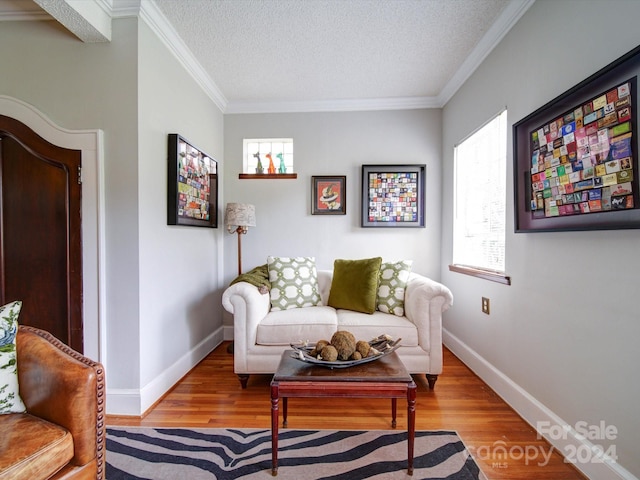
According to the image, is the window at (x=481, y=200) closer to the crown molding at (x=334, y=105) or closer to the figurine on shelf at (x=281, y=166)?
the crown molding at (x=334, y=105)

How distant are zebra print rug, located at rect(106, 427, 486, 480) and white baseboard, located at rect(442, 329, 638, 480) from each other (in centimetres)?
48

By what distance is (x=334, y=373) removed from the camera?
1.42 meters

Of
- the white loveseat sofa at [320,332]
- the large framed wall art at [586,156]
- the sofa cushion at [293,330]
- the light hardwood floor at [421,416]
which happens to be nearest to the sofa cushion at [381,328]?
the white loveseat sofa at [320,332]

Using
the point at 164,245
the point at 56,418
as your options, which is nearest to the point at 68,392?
the point at 56,418

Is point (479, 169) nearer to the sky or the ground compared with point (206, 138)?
nearer to the ground

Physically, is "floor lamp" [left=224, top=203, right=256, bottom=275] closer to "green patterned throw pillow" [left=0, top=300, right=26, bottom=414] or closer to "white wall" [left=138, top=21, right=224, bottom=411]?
"white wall" [left=138, top=21, right=224, bottom=411]

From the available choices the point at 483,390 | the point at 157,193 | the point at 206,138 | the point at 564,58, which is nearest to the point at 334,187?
the point at 206,138

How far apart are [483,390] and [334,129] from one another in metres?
2.78

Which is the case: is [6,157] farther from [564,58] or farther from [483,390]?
[483,390]

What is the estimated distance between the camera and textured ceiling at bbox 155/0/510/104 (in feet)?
6.32

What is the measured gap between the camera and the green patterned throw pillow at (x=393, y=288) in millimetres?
2434

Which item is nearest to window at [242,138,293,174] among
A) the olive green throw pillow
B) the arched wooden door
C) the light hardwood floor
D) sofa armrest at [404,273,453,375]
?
the olive green throw pillow

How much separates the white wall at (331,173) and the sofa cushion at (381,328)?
108cm

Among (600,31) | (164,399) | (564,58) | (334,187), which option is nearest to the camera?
(600,31)
